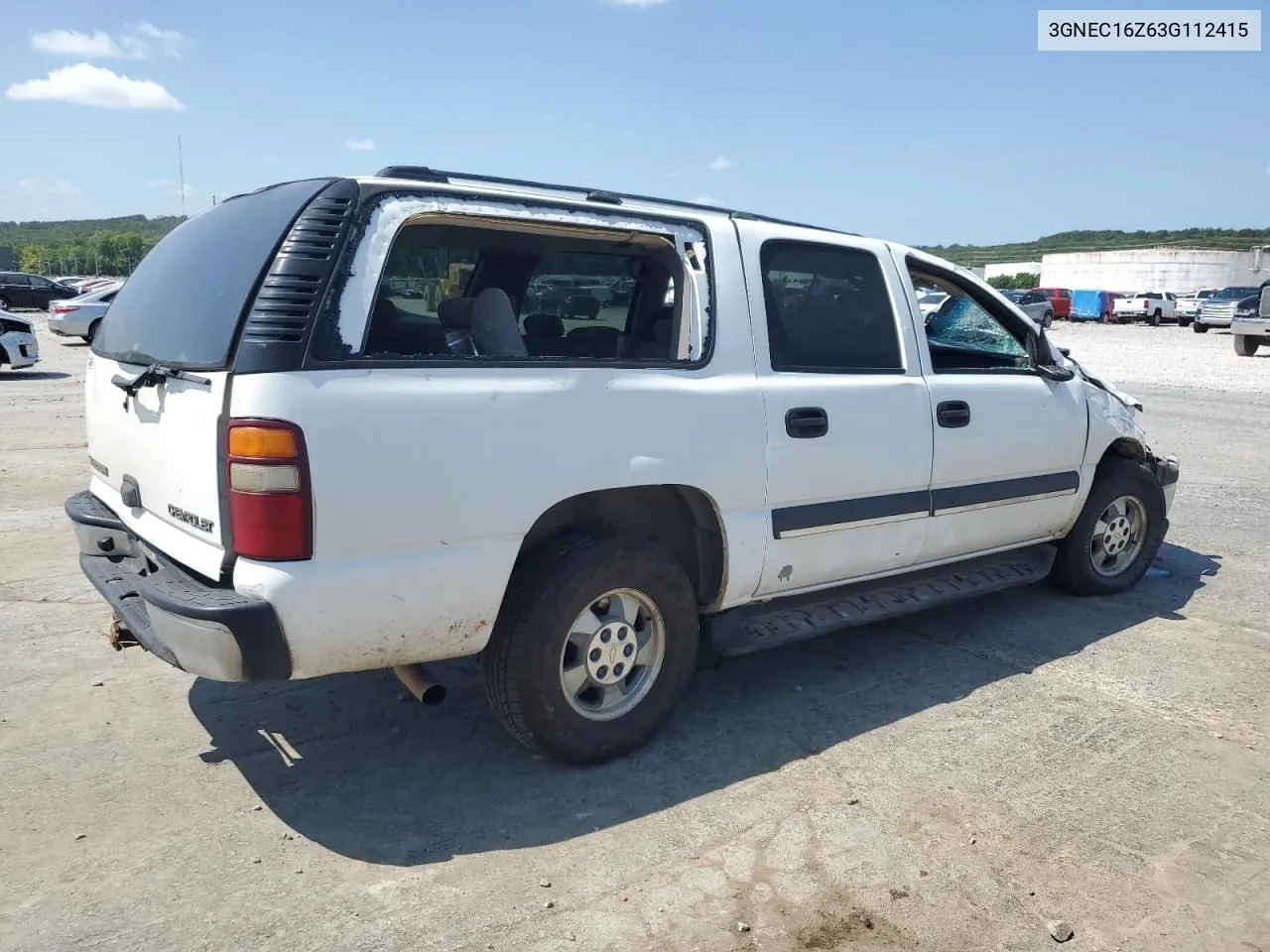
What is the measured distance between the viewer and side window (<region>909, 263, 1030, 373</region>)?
486 cm

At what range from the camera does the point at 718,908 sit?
8.87ft

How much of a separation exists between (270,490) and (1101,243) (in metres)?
132

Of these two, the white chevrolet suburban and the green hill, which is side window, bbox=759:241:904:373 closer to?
the white chevrolet suburban

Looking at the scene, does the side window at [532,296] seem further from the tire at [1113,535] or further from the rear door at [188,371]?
the tire at [1113,535]

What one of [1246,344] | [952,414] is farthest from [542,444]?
[1246,344]

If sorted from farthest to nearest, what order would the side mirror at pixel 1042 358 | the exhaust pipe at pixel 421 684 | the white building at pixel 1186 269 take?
the white building at pixel 1186 269
the side mirror at pixel 1042 358
the exhaust pipe at pixel 421 684

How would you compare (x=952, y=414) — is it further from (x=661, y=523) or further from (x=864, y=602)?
(x=661, y=523)

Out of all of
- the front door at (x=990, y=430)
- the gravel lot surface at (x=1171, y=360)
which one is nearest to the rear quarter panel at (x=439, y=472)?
the front door at (x=990, y=430)

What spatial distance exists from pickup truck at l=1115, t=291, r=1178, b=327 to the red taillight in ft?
160

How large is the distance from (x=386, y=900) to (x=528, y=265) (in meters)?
2.80

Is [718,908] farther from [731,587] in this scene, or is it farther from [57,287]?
[57,287]

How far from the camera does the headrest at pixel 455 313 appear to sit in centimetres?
390

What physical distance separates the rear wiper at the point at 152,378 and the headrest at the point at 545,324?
67.7 inches

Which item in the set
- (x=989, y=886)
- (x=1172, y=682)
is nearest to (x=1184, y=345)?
(x=1172, y=682)
